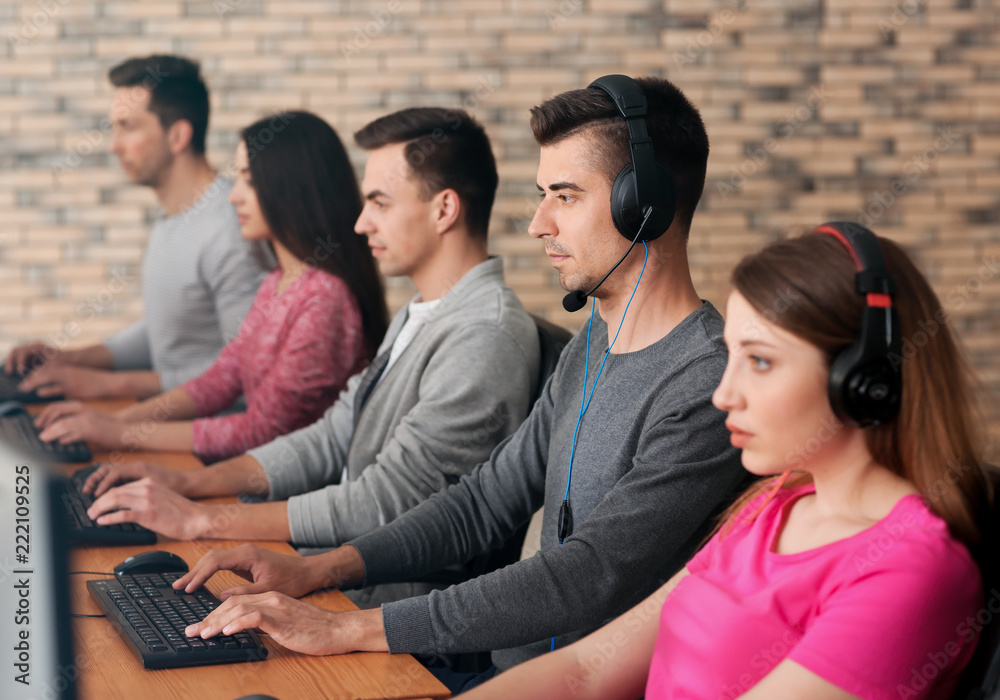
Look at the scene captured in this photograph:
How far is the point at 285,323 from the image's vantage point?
2.35m

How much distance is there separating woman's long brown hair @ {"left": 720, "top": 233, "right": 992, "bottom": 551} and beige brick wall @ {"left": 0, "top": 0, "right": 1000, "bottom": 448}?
3228 millimetres

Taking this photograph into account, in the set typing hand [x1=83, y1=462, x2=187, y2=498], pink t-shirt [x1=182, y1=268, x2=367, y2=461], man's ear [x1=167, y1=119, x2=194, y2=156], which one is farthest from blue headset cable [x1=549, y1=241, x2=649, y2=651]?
man's ear [x1=167, y1=119, x2=194, y2=156]

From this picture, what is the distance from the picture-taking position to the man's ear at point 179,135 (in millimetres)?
3223

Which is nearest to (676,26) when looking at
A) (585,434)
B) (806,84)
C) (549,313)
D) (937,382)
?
(806,84)

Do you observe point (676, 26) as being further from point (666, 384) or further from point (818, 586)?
point (818, 586)

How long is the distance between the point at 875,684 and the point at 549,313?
3.52 m

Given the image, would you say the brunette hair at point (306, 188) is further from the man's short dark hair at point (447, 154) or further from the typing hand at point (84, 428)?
the typing hand at point (84, 428)

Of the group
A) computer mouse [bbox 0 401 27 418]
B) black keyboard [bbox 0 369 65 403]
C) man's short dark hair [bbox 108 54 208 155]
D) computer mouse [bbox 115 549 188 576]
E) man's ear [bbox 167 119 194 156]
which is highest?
man's short dark hair [bbox 108 54 208 155]

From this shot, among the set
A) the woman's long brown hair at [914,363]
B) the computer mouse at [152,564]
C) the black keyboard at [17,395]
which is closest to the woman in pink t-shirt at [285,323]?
the black keyboard at [17,395]

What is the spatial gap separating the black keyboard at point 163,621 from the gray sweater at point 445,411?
1.17ft

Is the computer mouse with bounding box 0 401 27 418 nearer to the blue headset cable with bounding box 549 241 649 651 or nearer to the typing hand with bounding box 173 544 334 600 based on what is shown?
the typing hand with bounding box 173 544 334 600

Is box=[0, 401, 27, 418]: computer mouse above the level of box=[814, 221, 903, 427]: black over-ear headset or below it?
below

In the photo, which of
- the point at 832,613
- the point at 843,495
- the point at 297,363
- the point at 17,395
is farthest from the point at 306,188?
the point at 832,613

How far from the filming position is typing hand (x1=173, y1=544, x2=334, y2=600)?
4.44 ft
